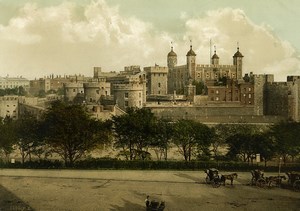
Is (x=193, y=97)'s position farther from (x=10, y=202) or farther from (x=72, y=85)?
(x=10, y=202)

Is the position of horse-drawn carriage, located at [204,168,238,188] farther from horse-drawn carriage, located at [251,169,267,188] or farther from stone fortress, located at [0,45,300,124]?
stone fortress, located at [0,45,300,124]

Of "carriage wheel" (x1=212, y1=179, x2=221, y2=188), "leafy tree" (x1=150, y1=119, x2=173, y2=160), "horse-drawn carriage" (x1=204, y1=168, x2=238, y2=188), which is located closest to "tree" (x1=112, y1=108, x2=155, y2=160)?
"leafy tree" (x1=150, y1=119, x2=173, y2=160)

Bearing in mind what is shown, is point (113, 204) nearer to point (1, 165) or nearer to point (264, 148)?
point (1, 165)

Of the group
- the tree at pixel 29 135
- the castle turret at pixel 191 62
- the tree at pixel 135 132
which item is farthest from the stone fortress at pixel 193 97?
the tree at pixel 29 135

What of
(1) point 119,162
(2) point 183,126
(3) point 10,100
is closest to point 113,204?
(1) point 119,162

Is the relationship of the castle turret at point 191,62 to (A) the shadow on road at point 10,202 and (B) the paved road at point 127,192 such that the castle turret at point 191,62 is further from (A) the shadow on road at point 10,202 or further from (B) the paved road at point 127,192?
(A) the shadow on road at point 10,202

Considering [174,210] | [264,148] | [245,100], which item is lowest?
[174,210]
